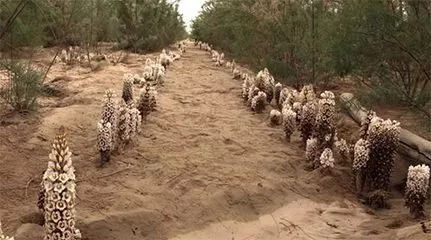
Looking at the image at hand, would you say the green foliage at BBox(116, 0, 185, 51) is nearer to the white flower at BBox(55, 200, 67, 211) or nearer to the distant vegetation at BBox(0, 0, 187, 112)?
the distant vegetation at BBox(0, 0, 187, 112)

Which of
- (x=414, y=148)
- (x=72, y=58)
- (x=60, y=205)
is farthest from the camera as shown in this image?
(x=72, y=58)

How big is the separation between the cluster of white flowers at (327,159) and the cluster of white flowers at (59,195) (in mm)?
3472

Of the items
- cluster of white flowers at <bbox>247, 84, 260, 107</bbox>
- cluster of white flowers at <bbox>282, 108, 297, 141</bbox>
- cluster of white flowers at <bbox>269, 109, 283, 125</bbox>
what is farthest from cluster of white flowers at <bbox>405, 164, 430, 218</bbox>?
cluster of white flowers at <bbox>247, 84, 260, 107</bbox>

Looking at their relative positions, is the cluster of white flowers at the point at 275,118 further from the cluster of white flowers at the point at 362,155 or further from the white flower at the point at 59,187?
the white flower at the point at 59,187

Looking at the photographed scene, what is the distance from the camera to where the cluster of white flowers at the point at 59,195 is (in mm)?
4148

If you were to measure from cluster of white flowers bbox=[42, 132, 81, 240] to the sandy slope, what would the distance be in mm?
850

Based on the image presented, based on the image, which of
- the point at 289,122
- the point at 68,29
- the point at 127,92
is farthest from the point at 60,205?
the point at 68,29

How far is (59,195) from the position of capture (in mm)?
4145

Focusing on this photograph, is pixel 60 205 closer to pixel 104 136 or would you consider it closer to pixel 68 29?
pixel 104 136

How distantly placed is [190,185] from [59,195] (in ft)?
7.20

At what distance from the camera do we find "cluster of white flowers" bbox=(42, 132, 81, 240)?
415cm

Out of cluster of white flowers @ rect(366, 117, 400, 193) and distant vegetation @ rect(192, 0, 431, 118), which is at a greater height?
distant vegetation @ rect(192, 0, 431, 118)

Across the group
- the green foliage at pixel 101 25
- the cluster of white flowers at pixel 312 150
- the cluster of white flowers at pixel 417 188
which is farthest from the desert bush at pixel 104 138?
the green foliage at pixel 101 25

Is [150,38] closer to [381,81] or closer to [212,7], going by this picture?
[212,7]
